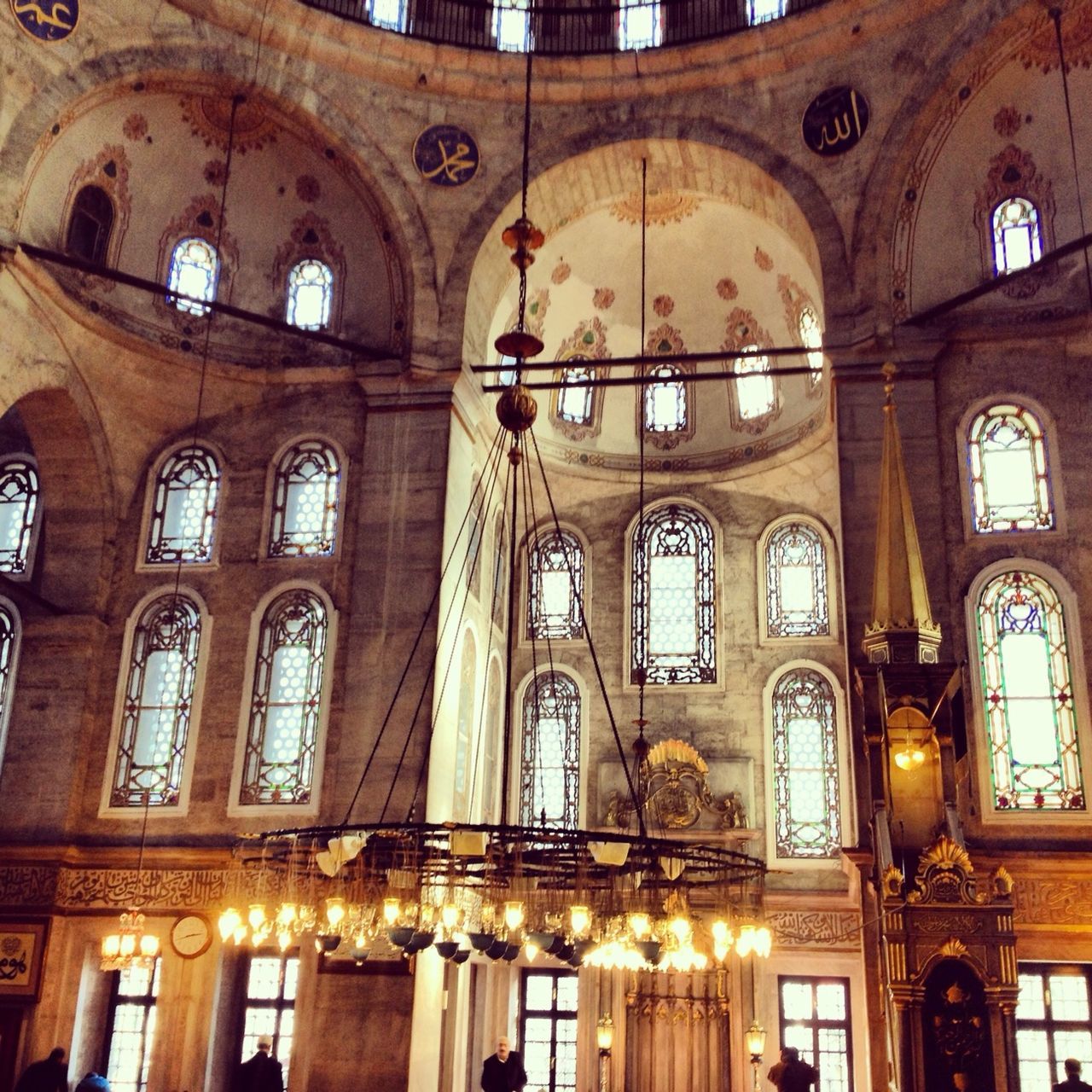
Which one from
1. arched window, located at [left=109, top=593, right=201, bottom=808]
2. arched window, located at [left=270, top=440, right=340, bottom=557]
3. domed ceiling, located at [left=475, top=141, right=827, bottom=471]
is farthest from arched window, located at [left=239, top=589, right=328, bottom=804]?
domed ceiling, located at [left=475, top=141, right=827, bottom=471]

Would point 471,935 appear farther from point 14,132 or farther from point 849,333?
point 14,132

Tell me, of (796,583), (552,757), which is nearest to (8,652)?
(552,757)

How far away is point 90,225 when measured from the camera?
1322cm

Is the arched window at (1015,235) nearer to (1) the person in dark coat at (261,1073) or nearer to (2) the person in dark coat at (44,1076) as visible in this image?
(1) the person in dark coat at (261,1073)

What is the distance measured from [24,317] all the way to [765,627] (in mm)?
9510

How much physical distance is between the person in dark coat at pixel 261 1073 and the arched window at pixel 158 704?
305 cm

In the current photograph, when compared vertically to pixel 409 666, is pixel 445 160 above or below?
above

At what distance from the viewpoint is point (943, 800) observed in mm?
10172

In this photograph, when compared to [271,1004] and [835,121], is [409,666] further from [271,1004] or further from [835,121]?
[835,121]

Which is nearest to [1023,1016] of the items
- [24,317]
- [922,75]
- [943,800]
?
[943,800]

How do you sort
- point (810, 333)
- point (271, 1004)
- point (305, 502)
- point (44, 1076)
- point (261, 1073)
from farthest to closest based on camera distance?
point (810, 333) < point (305, 502) < point (271, 1004) < point (261, 1073) < point (44, 1076)

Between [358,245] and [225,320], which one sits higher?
[358,245]

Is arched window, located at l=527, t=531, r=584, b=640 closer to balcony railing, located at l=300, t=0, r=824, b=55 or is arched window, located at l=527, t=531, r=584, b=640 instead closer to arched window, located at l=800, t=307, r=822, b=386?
arched window, located at l=800, t=307, r=822, b=386

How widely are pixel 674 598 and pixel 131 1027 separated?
8.35 meters
